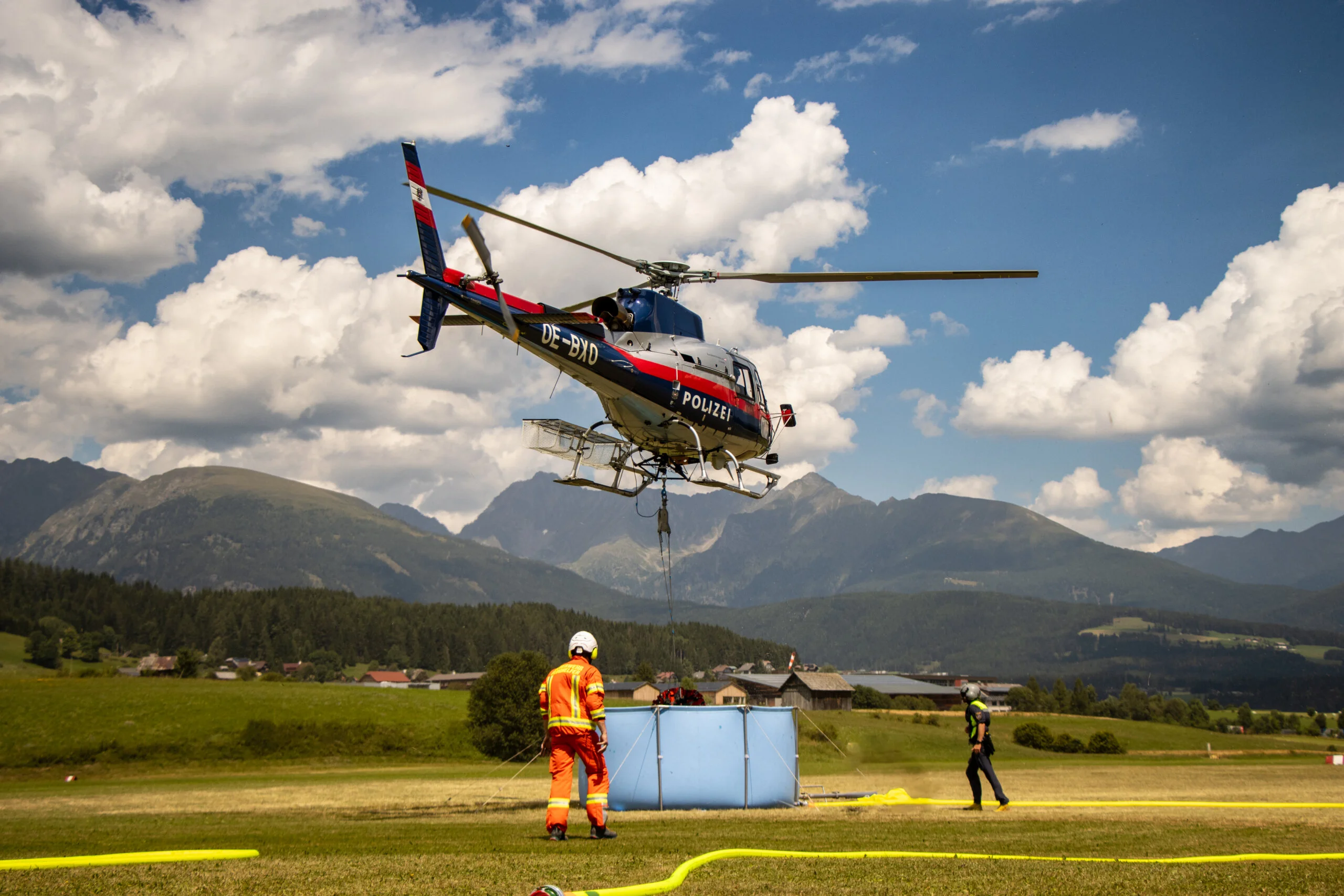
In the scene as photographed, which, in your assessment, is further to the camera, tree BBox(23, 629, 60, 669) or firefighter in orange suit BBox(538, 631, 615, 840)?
tree BBox(23, 629, 60, 669)

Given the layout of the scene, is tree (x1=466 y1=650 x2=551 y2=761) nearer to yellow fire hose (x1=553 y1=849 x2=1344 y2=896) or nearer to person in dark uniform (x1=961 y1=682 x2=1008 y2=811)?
person in dark uniform (x1=961 y1=682 x2=1008 y2=811)

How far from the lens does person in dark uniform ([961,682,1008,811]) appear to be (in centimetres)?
1842

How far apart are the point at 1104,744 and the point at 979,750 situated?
6722 centimetres

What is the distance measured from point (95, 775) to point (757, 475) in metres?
53.6

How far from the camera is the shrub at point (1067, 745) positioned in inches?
3061

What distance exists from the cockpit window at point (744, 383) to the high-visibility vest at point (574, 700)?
12796 millimetres

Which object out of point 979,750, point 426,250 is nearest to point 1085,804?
point 979,750

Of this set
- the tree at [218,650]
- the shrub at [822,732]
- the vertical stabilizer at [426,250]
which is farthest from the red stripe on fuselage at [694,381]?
the tree at [218,650]

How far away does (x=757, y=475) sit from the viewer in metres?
26.5

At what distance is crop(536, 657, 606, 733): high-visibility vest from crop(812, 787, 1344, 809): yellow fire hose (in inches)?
347

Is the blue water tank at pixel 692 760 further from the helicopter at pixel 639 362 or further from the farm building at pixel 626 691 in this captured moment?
the farm building at pixel 626 691

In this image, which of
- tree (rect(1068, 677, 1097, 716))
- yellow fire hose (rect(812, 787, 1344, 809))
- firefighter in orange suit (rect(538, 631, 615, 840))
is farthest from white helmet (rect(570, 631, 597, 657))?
tree (rect(1068, 677, 1097, 716))

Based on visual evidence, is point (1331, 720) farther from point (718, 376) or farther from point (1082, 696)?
point (718, 376)

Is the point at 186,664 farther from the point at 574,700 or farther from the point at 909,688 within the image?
the point at 574,700
